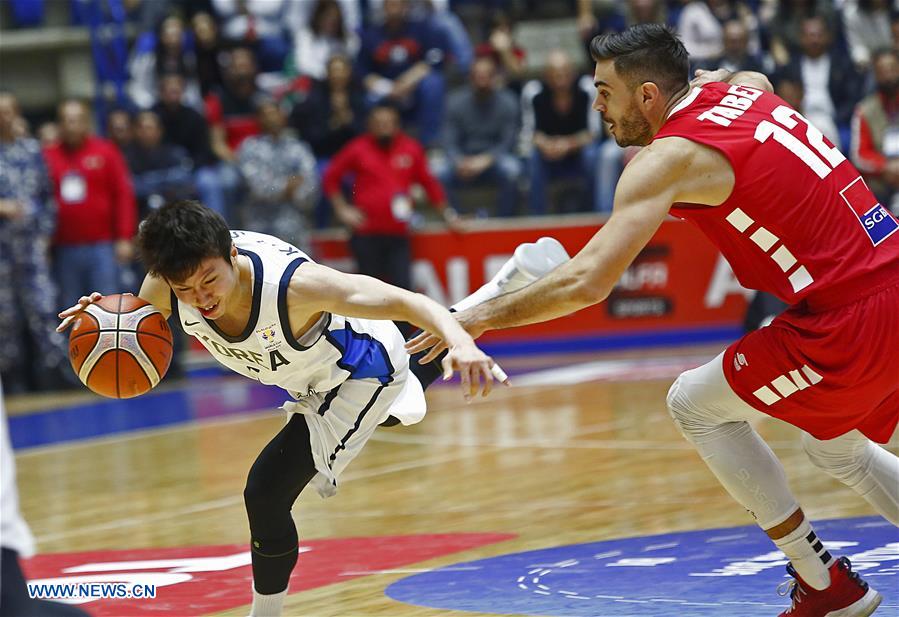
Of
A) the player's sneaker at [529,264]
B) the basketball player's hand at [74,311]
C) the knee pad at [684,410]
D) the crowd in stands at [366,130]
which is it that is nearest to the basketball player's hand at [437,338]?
the knee pad at [684,410]

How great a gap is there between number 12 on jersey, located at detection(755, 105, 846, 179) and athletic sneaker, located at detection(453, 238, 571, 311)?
1.17 metres

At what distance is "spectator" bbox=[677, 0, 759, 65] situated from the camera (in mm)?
13852

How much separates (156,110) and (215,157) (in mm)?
808

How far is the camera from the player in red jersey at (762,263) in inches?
164

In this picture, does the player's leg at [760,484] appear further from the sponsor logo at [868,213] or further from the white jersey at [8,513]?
the white jersey at [8,513]

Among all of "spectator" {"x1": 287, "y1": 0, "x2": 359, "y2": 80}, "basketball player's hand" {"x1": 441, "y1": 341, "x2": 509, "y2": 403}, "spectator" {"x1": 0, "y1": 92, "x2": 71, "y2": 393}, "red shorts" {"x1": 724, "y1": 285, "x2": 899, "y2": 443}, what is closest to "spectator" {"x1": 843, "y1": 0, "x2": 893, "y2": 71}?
"spectator" {"x1": 287, "y1": 0, "x2": 359, "y2": 80}

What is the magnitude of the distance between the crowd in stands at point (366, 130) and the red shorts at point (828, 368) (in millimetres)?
8228

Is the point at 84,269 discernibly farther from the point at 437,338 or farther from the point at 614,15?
the point at 437,338

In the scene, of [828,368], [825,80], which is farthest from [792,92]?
[828,368]

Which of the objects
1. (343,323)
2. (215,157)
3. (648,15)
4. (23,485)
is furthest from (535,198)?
(343,323)

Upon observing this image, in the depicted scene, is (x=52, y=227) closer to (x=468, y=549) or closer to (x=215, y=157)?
(x=215, y=157)

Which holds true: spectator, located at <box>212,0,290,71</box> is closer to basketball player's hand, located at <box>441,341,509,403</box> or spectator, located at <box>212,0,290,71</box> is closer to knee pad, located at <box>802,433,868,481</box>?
knee pad, located at <box>802,433,868,481</box>

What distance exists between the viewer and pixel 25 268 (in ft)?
43.2

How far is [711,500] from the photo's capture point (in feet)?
22.3
